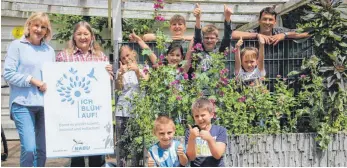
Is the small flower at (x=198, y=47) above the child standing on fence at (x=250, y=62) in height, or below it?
above

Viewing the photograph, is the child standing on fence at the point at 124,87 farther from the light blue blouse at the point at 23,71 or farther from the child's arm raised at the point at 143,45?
the light blue blouse at the point at 23,71

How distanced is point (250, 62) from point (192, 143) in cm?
160

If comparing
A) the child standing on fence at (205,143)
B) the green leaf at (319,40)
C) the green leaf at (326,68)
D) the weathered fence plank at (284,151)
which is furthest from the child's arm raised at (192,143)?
the green leaf at (319,40)

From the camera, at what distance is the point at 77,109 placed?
505 centimetres

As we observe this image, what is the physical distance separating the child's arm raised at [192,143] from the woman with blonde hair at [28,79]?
4.23 feet

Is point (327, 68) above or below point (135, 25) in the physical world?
below

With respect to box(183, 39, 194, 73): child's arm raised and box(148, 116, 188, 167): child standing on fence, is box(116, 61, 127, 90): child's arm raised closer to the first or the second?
box(183, 39, 194, 73): child's arm raised

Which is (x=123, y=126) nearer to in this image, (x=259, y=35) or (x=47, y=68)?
(x=47, y=68)

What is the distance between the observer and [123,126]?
18.6 feet

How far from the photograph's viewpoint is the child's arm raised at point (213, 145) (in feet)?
14.2

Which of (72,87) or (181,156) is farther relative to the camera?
(72,87)

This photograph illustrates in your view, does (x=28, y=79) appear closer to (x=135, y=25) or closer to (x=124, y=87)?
(x=124, y=87)

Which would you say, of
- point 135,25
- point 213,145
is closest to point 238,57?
point 213,145

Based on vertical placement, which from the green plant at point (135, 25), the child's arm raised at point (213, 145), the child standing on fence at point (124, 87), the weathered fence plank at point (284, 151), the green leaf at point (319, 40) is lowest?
the weathered fence plank at point (284, 151)
